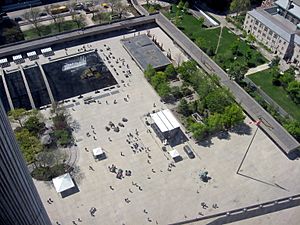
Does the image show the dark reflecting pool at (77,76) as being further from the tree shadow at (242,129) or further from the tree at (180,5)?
the tree at (180,5)

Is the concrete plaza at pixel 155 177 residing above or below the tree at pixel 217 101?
below

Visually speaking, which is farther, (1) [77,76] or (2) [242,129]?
(1) [77,76]

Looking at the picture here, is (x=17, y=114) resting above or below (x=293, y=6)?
below

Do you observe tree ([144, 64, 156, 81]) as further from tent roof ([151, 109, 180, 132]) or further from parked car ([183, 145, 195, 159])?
parked car ([183, 145, 195, 159])

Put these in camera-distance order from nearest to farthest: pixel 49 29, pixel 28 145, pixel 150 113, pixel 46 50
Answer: pixel 28 145, pixel 150 113, pixel 46 50, pixel 49 29

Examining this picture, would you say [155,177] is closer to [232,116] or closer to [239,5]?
[232,116]

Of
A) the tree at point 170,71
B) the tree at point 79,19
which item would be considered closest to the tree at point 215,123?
the tree at point 170,71

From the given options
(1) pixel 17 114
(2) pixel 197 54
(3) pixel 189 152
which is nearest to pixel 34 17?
(1) pixel 17 114
